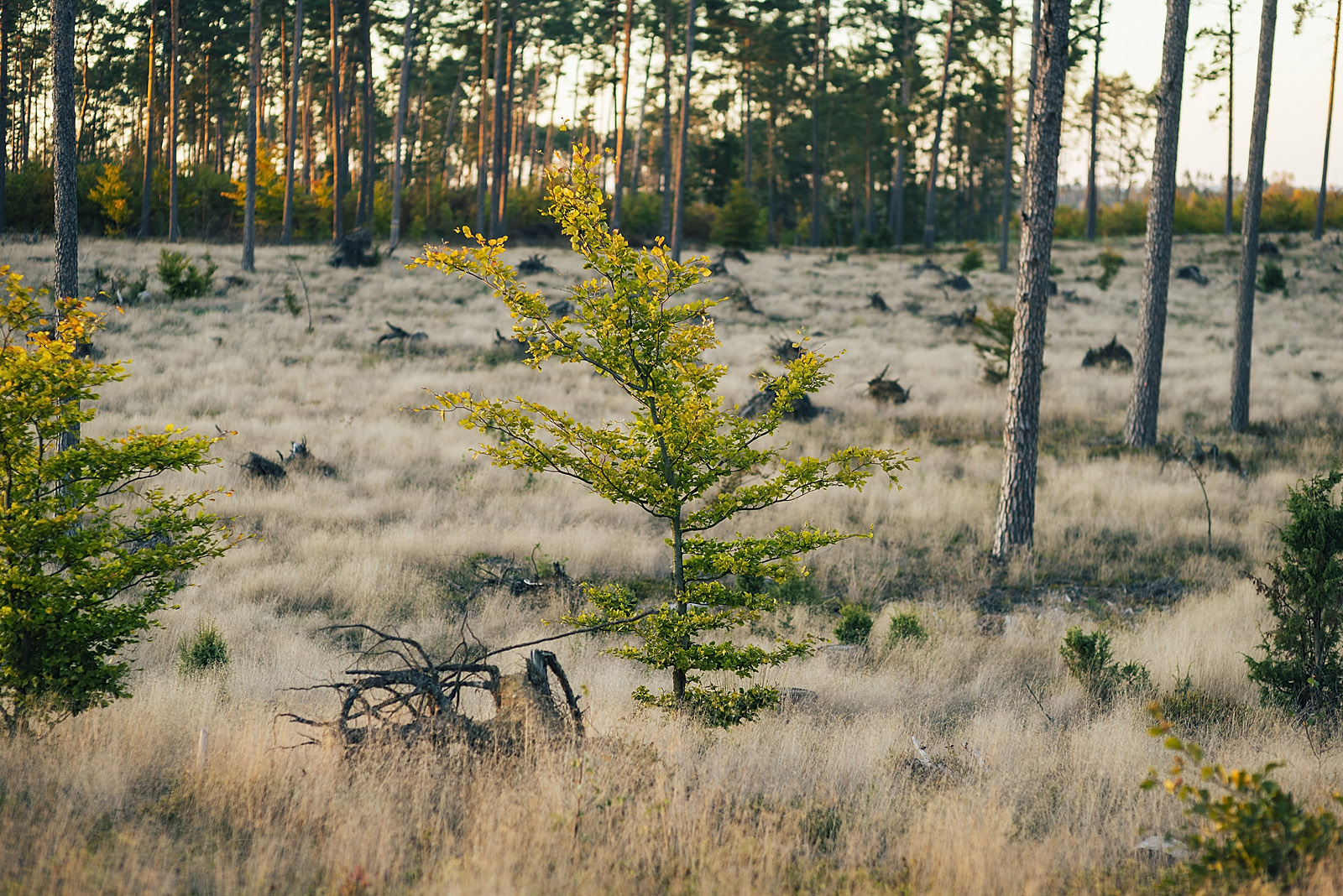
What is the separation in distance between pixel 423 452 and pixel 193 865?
10.2m

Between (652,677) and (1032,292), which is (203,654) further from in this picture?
(1032,292)

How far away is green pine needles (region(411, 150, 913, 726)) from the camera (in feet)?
15.9

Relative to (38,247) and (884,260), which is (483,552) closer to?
(38,247)

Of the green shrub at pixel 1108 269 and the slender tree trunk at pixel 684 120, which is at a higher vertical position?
the slender tree trunk at pixel 684 120

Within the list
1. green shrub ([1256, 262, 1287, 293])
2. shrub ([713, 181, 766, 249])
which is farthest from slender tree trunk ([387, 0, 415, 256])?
green shrub ([1256, 262, 1287, 293])

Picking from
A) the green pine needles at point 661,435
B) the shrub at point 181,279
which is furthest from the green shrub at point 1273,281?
the shrub at point 181,279

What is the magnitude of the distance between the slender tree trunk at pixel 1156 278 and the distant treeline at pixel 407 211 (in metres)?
17.1

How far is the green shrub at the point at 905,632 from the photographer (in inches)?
291

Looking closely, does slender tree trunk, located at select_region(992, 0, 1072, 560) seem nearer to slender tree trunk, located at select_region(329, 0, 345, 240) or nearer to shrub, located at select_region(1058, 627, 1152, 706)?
shrub, located at select_region(1058, 627, 1152, 706)

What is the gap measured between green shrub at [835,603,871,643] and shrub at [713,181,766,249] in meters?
34.3

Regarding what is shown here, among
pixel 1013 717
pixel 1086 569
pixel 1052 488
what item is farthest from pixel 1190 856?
pixel 1052 488

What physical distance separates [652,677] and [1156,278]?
36.8ft

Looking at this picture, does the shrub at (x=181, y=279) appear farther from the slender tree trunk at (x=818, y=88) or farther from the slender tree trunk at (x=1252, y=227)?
the slender tree trunk at (x=818, y=88)

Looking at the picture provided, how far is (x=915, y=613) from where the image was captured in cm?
825
